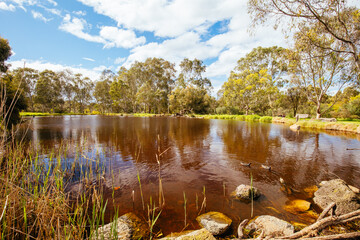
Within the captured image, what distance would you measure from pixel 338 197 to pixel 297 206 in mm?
1131

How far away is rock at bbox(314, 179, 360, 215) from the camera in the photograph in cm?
424

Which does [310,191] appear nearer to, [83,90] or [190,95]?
[190,95]

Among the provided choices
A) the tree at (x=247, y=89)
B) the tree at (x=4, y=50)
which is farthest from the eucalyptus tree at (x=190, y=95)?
the tree at (x=4, y=50)

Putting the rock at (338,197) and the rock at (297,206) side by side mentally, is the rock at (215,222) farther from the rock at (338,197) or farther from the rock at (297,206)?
the rock at (338,197)

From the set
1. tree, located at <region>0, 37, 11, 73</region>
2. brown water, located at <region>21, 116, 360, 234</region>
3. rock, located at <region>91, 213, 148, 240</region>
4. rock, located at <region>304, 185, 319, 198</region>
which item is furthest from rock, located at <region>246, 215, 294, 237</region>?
tree, located at <region>0, 37, 11, 73</region>

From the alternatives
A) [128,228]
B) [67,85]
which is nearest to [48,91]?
[67,85]

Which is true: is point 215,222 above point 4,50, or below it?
below

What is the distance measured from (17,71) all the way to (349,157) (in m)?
84.3

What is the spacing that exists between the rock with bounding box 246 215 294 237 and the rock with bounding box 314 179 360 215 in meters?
1.87

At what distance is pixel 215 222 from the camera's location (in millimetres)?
3787

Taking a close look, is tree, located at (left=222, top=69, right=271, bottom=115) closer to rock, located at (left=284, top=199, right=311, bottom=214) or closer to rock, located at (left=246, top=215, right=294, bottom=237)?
rock, located at (left=284, top=199, right=311, bottom=214)

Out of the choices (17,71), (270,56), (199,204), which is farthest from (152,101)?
(199,204)

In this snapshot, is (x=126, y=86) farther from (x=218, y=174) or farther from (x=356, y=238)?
(x=356, y=238)

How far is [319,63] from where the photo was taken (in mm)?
25656
